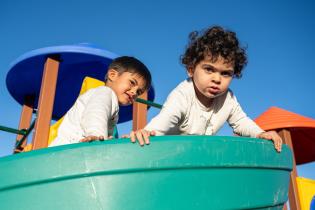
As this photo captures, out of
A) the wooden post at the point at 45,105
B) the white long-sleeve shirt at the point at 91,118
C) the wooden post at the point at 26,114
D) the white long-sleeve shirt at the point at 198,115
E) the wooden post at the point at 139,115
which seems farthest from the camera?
the wooden post at the point at 26,114

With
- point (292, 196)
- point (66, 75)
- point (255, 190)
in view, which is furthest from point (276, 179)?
point (66, 75)

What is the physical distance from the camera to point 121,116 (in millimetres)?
3752

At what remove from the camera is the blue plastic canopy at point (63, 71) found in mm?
2564

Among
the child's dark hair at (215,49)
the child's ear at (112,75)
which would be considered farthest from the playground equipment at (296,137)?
the child's ear at (112,75)

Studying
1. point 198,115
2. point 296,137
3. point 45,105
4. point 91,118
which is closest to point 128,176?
point 91,118

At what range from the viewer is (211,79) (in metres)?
1.53

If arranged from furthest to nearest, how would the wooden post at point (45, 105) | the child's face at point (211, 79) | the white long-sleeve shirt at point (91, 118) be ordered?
the wooden post at point (45, 105) < the child's face at point (211, 79) < the white long-sleeve shirt at point (91, 118)

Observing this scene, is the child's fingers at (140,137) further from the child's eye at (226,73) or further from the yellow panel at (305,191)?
the yellow panel at (305,191)

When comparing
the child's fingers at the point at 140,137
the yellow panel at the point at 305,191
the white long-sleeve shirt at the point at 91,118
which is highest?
the white long-sleeve shirt at the point at 91,118

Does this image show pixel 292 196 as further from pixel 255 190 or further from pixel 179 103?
pixel 255 190

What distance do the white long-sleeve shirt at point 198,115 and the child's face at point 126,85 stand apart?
0.96 ft

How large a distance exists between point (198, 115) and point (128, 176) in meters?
0.83

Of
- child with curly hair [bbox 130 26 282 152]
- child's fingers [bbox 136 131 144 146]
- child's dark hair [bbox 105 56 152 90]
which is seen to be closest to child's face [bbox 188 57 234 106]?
child with curly hair [bbox 130 26 282 152]

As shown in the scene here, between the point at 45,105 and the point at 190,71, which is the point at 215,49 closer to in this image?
the point at 190,71
